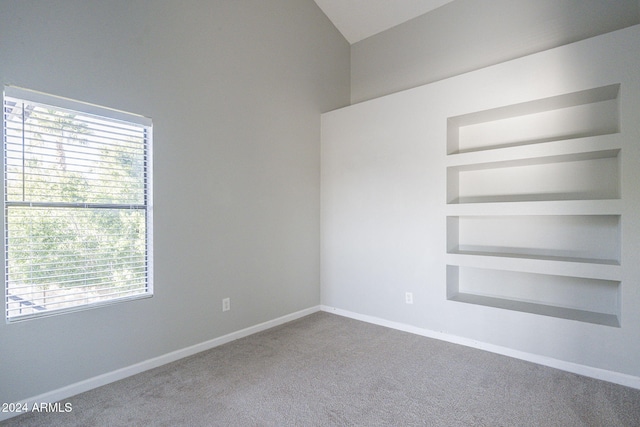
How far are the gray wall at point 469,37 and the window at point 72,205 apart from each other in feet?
9.75

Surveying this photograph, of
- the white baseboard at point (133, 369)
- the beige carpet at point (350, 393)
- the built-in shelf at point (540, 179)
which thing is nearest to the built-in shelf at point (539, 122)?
the built-in shelf at point (540, 179)

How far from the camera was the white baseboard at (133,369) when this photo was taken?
2.05 m

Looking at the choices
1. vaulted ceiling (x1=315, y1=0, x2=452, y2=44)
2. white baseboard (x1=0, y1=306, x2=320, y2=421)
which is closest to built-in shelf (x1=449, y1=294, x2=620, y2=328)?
white baseboard (x1=0, y1=306, x2=320, y2=421)

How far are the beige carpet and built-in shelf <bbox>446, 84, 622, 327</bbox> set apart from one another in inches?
24.6

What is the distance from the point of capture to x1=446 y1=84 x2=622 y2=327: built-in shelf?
8.36 ft

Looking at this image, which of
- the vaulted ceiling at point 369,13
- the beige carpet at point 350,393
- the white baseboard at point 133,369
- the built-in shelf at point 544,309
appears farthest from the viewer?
the vaulted ceiling at point 369,13

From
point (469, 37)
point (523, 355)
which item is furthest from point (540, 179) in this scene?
point (469, 37)

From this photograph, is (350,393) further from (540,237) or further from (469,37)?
(469,37)

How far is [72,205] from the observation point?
7.14 ft

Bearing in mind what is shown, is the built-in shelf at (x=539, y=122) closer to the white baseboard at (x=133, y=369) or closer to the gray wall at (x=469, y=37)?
the gray wall at (x=469, y=37)

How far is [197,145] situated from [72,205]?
40.7 inches

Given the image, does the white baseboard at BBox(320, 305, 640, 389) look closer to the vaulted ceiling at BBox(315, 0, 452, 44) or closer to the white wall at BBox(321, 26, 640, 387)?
the white wall at BBox(321, 26, 640, 387)

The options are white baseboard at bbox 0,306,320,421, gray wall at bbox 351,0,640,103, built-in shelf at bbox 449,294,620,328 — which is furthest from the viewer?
gray wall at bbox 351,0,640,103

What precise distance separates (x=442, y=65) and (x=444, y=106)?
821mm
